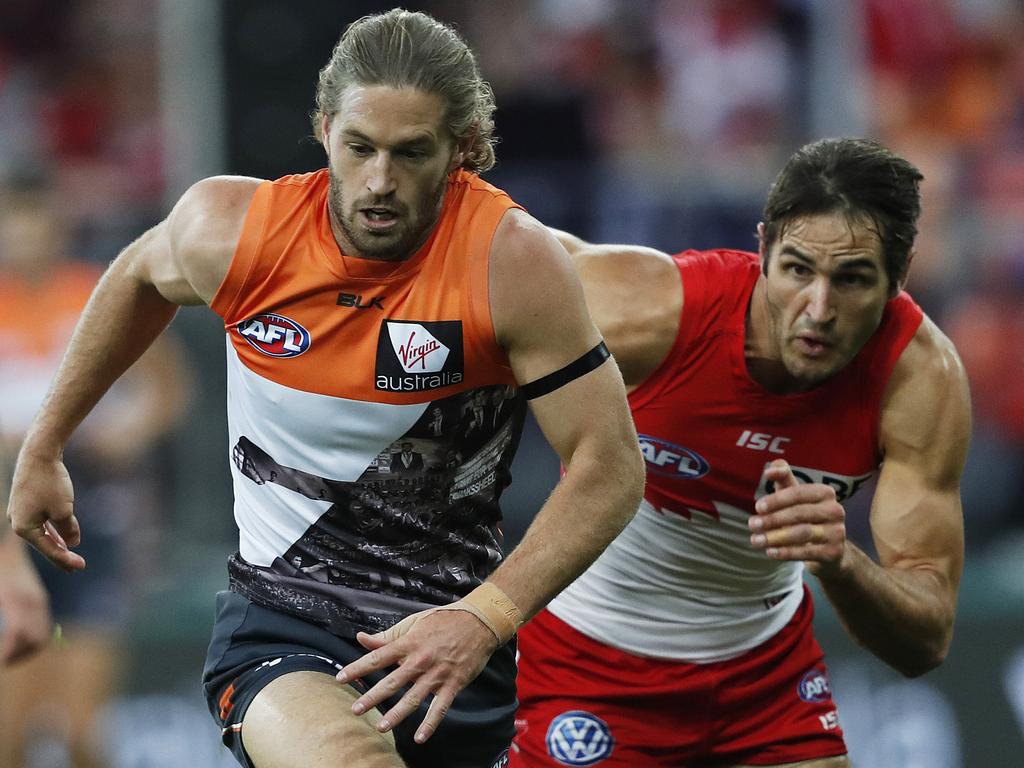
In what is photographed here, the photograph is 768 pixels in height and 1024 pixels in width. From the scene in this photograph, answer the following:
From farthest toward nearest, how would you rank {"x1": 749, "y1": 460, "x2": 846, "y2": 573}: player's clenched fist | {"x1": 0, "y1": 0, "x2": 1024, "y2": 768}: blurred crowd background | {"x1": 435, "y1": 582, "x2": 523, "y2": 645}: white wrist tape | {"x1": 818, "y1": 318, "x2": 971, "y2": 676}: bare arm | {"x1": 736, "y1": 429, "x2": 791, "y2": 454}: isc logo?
{"x1": 0, "y1": 0, "x2": 1024, "y2": 768}: blurred crowd background, {"x1": 736, "y1": 429, "x2": 791, "y2": 454}: isc logo, {"x1": 818, "y1": 318, "x2": 971, "y2": 676}: bare arm, {"x1": 749, "y1": 460, "x2": 846, "y2": 573}: player's clenched fist, {"x1": 435, "y1": 582, "x2": 523, "y2": 645}: white wrist tape

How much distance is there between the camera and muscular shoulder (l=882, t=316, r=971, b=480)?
4418 mm

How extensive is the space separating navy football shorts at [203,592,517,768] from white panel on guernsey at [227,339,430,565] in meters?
0.18

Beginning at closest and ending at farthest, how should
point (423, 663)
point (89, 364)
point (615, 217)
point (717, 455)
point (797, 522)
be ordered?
point (423, 663) → point (797, 522) → point (89, 364) → point (717, 455) → point (615, 217)

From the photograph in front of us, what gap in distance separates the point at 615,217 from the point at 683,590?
3814 millimetres

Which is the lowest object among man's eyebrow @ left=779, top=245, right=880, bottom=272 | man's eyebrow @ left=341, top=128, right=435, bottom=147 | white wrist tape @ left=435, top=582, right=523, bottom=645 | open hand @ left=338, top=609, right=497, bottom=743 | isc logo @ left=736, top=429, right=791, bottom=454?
open hand @ left=338, top=609, right=497, bottom=743

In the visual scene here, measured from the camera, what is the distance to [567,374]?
3.68m

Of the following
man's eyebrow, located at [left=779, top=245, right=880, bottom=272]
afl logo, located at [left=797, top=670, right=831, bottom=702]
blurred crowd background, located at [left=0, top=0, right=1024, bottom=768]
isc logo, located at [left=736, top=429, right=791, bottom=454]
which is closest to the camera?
man's eyebrow, located at [left=779, top=245, right=880, bottom=272]

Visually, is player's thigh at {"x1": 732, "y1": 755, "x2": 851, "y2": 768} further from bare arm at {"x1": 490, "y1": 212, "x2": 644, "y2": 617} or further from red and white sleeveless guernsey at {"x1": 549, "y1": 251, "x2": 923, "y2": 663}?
bare arm at {"x1": 490, "y1": 212, "x2": 644, "y2": 617}

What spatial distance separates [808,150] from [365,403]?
4.72 ft

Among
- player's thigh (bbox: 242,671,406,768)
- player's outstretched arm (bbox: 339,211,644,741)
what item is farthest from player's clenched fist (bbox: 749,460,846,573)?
player's thigh (bbox: 242,671,406,768)

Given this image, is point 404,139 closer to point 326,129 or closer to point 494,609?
point 326,129

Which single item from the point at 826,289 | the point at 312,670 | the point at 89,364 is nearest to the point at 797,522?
the point at 826,289

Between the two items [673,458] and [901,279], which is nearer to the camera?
[901,279]

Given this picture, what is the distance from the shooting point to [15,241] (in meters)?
7.80
